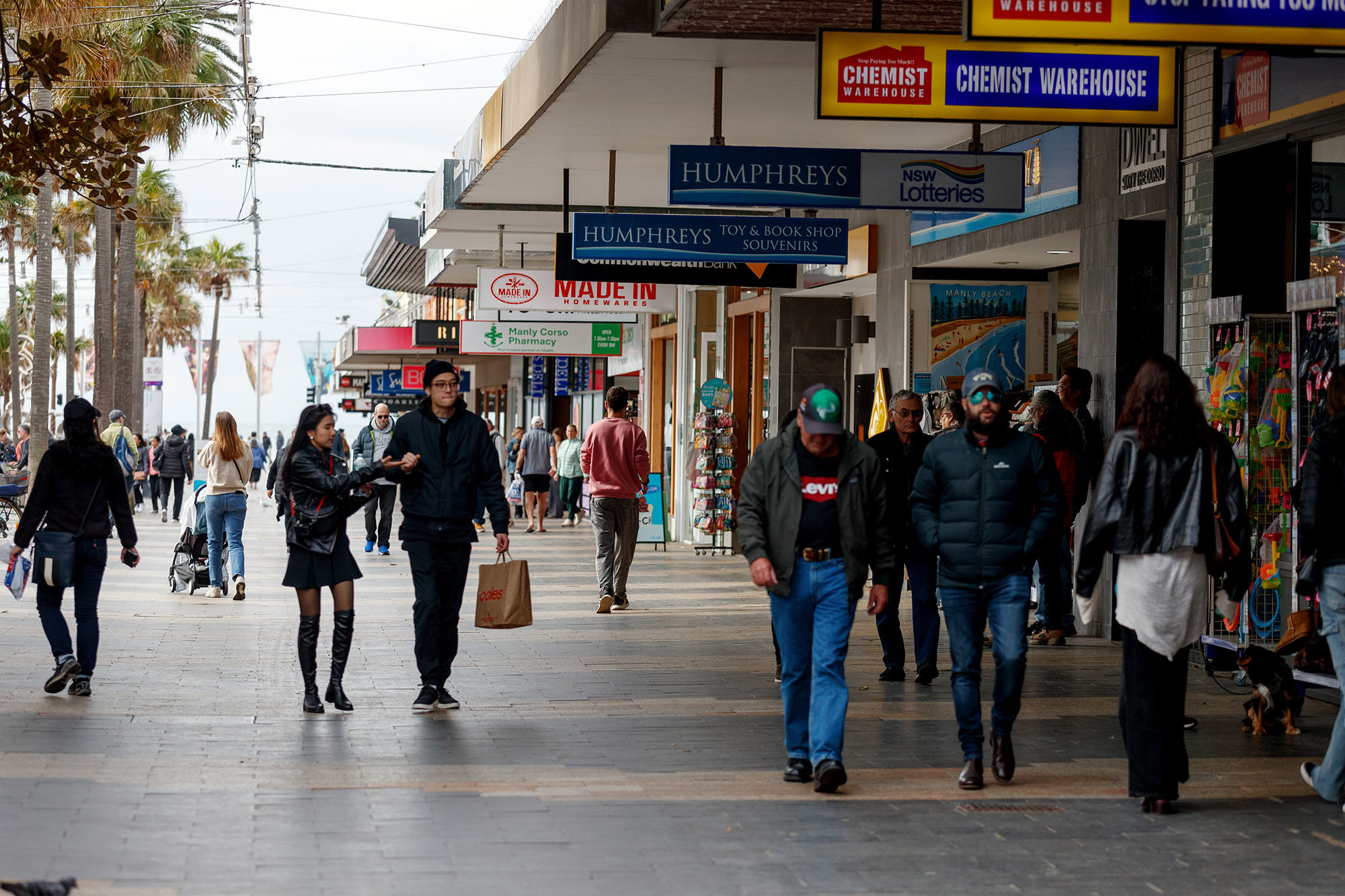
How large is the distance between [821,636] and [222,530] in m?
9.59

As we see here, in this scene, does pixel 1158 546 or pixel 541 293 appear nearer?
pixel 1158 546

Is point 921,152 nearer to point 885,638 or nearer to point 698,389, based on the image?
point 885,638

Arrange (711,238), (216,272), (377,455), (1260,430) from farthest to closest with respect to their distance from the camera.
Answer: (216,272), (377,455), (711,238), (1260,430)

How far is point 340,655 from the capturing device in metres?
8.96

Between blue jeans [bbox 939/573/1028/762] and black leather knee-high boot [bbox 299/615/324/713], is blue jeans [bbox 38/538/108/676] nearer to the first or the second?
black leather knee-high boot [bbox 299/615/324/713]

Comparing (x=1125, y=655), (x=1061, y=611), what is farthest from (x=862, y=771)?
(x=1061, y=611)

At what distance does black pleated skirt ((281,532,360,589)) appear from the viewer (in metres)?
8.86

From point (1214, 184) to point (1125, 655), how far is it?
5.21 metres

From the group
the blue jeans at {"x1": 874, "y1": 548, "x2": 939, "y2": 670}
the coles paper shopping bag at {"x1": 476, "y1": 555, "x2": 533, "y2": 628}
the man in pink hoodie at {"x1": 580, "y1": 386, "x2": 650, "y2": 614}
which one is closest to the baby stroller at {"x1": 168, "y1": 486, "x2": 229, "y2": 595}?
the man in pink hoodie at {"x1": 580, "y1": 386, "x2": 650, "y2": 614}

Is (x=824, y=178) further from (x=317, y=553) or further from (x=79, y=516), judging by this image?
(x=79, y=516)

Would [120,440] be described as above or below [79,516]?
above

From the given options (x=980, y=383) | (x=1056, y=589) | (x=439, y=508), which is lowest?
(x=1056, y=589)

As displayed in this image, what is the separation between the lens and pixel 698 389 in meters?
22.8

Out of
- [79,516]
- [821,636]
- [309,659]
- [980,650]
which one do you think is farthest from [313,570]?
[980,650]
